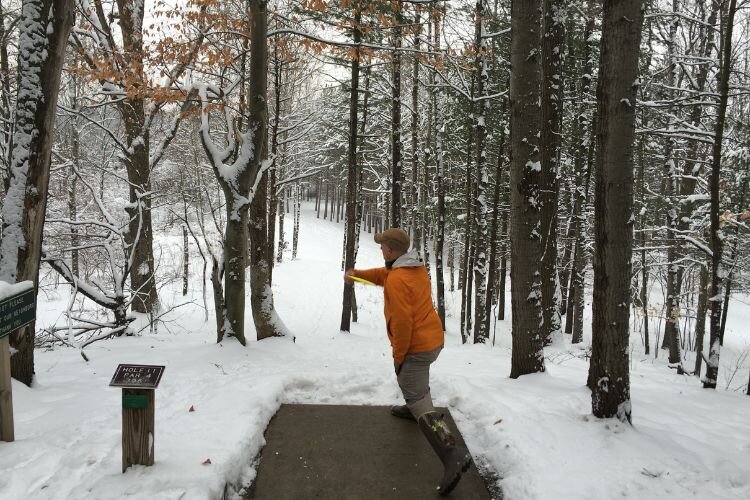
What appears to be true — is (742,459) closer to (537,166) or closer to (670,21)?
(537,166)

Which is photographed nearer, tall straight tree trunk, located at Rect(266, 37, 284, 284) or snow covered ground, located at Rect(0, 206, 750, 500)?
snow covered ground, located at Rect(0, 206, 750, 500)

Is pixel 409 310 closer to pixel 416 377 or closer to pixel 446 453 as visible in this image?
pixel 416 377

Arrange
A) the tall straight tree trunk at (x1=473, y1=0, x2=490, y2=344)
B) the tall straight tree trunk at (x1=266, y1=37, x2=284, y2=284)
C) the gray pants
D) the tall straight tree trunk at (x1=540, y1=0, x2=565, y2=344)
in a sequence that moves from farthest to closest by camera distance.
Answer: the tall straight tree trunk at (x1=266, y1=37, x2=284, y2=284)
the tall straight tree trunk at (x1=473, y1=0, x2=490, y2=344)
the tall straight tree trunk at (x1=540, y1=0, x2=565, y2=344)
the gray pants

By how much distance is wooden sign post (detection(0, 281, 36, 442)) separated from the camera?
3582 mm

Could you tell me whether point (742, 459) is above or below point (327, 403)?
above

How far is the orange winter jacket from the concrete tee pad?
909mm

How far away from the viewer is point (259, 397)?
16.8ft

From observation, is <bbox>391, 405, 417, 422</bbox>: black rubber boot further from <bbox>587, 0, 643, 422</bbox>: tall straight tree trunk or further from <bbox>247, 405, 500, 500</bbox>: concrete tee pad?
<bbox>587, 0, 643, 422</bbox>: tall straight tree trunk

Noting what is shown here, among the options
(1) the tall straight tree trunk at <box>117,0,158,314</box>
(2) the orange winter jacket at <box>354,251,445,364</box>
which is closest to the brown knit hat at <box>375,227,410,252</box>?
(2) the orange winter jacket at <box>354,251,445,364</box>

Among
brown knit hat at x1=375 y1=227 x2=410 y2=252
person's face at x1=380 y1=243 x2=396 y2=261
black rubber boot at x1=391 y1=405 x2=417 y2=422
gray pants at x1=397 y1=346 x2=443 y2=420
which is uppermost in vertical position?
brown knit hat at x1=375 y1=227 x2=410 y2=252

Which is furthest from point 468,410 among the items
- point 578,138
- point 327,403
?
point 578,138

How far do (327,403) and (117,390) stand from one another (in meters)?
2.35

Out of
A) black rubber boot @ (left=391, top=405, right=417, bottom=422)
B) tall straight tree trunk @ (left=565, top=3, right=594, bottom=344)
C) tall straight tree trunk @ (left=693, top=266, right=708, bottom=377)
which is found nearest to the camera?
black rubber boot @ (left=391, top=405, right=417, bottom=422)

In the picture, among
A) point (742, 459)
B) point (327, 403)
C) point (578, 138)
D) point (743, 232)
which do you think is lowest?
point (327, 403)
